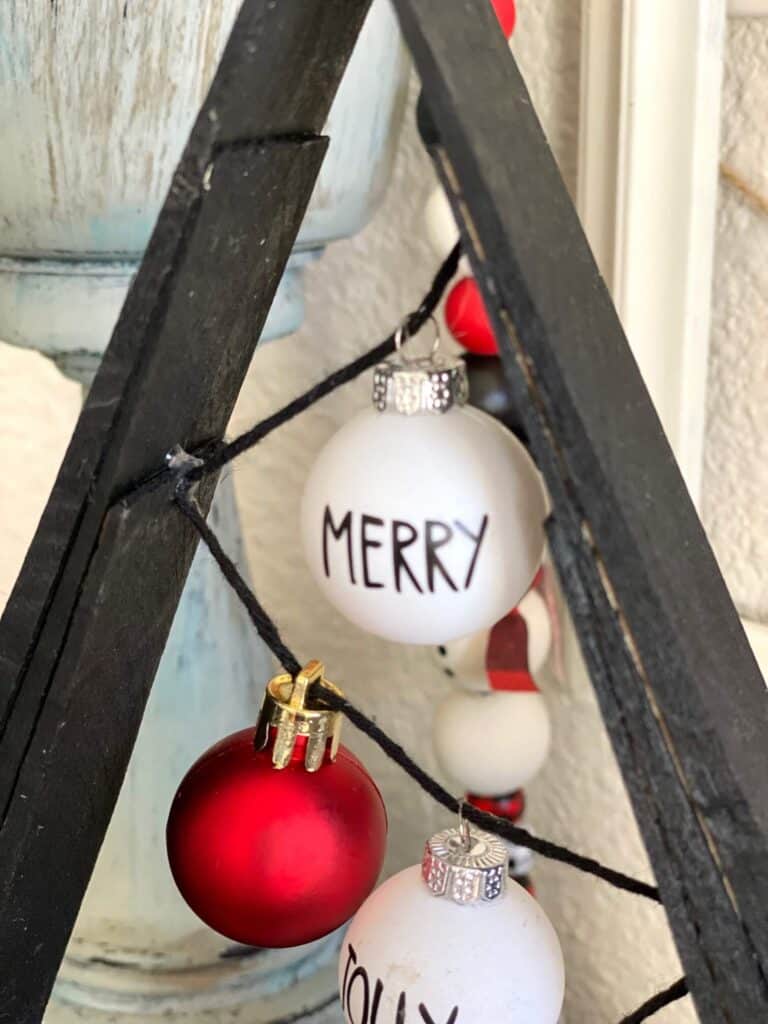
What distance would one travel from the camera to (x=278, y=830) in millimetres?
325

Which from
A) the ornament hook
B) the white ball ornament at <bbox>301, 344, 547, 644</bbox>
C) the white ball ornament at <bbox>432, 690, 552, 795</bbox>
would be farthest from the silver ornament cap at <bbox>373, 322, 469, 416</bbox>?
the white ball ornament at <bbox>432, 690, 552, 795</bbox>

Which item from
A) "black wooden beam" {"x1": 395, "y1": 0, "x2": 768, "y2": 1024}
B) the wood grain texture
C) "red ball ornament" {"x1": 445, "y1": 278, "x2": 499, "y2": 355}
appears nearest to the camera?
"black wooden beam" {"x1": 395, "y1": 0, "x2": 768, "y2": 1024}

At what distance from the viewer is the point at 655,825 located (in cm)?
25

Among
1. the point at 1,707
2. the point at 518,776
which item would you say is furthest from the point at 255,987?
the point at 1,707

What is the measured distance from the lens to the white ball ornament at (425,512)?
291 mm

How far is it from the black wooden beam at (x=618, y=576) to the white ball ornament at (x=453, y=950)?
2.5 inches

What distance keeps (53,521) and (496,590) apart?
114 mm

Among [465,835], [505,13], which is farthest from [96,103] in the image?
[465,835]

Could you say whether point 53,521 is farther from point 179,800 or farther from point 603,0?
point 603,0

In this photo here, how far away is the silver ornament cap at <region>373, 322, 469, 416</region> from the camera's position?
30 centimetres

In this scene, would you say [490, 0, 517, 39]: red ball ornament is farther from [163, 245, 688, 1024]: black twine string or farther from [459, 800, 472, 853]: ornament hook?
[459, 800, 472, 853]: ornament hook

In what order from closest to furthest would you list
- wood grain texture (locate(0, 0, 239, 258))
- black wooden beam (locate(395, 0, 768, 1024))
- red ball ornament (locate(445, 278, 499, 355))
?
black wooden beam (locate(395, 0, 768, 1024)), wood grain texture (locate(0, 0, 239, 258)), red ball ornament (locate(445, 278, 499, 355))

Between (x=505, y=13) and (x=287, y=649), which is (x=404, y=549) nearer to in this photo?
(x=287, y=649)

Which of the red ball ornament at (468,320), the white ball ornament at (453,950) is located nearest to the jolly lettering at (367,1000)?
the white ball ornament at (453,950)
